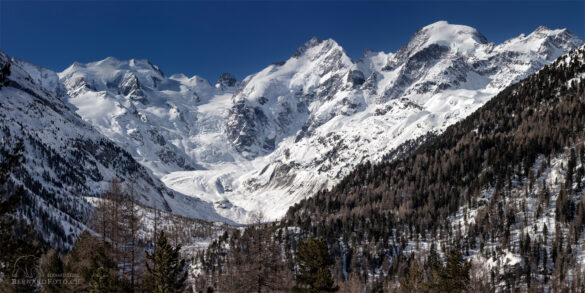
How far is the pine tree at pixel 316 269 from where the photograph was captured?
1838 inches

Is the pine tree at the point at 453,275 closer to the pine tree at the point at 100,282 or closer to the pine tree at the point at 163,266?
the pine tree at the point at 163,266

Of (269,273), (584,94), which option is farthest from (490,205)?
(269,273)

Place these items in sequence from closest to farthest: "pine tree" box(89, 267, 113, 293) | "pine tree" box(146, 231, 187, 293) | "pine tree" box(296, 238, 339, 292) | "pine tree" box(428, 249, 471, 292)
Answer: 1. "pine tree" box(89, 267, 113, 293)
2. "pine tree" box(146, 231, 187, 293)
3. "pine tree" box(296, 238, 339, 292)
4. "pine tree" box(428, 249, 471, 292)

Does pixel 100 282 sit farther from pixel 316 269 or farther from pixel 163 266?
pixel 316 269

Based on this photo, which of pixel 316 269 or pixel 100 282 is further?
pixel 316 269

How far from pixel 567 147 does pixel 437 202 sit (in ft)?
189

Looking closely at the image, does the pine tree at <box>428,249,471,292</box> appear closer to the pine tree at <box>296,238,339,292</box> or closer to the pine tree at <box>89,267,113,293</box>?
the pine tree at <box>296,238,339,292</box>

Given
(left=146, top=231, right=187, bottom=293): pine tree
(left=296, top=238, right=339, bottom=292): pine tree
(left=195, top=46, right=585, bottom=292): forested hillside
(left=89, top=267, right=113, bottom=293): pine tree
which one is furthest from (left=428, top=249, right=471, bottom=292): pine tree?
(left=195, top=46, right=585, bottom=292): forested hillside

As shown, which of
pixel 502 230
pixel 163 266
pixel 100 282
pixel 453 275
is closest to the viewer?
pixel 100 282

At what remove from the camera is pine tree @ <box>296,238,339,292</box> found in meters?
46.7

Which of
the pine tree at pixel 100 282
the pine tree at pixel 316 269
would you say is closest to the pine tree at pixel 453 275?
the pine tree at pixel 316 269

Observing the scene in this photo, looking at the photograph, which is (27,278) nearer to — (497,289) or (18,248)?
(18,248)

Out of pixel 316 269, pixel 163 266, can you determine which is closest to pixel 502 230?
pixel 316 269

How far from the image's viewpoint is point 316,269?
158 feet
